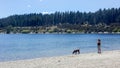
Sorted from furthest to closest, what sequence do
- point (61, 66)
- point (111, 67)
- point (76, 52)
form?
1. point (76, 52)
2. point (61, 66)
3. point (111, 67)

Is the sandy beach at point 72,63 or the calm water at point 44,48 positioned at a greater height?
the sandy beach at point 72,63

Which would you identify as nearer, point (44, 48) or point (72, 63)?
point (72, 63)

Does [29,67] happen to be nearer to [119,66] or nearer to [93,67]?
[93,67]

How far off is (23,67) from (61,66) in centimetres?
305

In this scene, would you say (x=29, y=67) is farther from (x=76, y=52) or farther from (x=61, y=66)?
(x=76, y=52)

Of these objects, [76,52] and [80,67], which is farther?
[76,52]

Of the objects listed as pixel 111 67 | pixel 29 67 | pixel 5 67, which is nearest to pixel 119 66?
pixel 111 67

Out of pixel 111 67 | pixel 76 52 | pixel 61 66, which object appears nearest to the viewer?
pixel 111 67

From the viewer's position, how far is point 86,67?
24703 millimetres

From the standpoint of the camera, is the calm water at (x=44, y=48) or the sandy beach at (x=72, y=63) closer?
the sandy beach at (x=72, y=63)

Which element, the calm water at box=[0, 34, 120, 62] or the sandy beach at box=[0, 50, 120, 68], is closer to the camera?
the sandy beach at box=[0, 50, 120, 68]

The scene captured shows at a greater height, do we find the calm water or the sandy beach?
the sandy beach

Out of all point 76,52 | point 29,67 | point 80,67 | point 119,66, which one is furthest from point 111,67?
point 76,52

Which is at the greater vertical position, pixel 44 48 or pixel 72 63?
pixel 72 63
